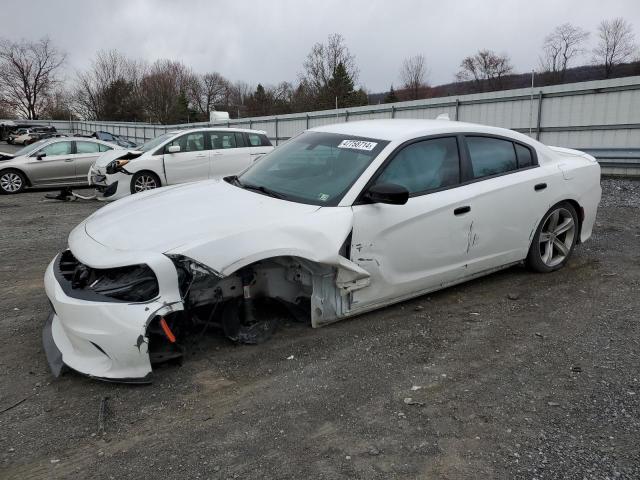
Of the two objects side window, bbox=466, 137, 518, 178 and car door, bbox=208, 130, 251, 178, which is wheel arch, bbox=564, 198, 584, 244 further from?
car door, bbox=208, 130, 251, 178

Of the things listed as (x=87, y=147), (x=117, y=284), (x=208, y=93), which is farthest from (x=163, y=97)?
(x=117, y=284)

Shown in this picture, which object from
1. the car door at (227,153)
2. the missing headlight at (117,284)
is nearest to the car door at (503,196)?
the missing headlight at (117,284)

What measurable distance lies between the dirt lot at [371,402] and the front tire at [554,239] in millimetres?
614

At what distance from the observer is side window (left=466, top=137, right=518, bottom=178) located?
4.46 meters

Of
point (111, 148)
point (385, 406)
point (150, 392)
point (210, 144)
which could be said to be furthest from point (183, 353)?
point (111, 148)

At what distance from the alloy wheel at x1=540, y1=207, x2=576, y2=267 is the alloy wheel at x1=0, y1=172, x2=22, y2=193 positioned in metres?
12.9

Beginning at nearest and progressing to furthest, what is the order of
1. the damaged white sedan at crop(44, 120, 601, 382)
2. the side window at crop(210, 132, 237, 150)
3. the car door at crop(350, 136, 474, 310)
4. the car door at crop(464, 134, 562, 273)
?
the damaged white sedan at crop(44, 120, 601, 382)
the car door at crop(350, 136, 474, 310)
the car door at crop(464, 134, 562, 273)
the side window at crop(210, 132, 237, 150)

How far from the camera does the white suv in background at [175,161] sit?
1076 centimetres

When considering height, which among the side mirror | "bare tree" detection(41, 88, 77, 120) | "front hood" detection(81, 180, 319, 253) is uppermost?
"bare tree" detection(41, 88, 77, 120)

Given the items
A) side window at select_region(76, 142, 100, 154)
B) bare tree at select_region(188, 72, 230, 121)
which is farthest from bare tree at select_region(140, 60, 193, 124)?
side window at select_region(76, 142, 100, 154)

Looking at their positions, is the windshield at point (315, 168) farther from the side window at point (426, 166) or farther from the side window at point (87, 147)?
the side window at point (87, 147)

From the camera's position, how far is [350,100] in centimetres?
4988

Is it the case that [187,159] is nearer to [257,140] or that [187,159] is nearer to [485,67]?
[257,140]

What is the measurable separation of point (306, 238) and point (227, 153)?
28.6 ft
